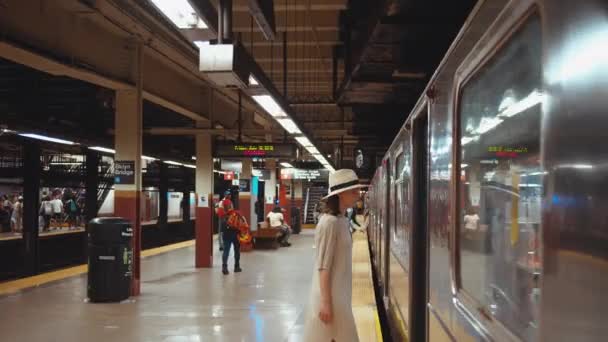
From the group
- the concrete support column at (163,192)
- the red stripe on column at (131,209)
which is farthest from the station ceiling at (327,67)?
the concrete support column at (163,192)

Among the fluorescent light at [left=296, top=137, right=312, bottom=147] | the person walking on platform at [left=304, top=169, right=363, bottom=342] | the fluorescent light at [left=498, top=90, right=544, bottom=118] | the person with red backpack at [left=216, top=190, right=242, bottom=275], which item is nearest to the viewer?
the fluorescent light at [left=498, top=90, right=544, bottom=118]

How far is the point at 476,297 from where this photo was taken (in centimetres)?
193

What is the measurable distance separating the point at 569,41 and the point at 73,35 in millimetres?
8312

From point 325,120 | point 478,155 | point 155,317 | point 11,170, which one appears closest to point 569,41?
point 478,155

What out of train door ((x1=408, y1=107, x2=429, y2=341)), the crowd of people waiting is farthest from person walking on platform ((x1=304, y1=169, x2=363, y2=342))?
the crowd of people waiting

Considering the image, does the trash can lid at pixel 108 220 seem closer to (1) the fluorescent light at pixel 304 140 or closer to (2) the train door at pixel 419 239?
(1) the fluorescent light at pixel 304 140

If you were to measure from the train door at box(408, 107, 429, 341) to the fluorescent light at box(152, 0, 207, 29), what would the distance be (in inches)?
73.3

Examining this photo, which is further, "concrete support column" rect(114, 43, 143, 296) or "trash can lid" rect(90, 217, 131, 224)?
"concrete support column" rect(114, 43, 143, 296)

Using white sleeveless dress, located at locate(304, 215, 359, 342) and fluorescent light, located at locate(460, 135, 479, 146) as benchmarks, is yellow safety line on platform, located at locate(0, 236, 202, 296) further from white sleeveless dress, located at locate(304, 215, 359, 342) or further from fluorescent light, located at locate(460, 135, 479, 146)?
fluorescent light, located at locate(460, 135, 479, 146)

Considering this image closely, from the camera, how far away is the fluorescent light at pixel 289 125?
30.7 ft

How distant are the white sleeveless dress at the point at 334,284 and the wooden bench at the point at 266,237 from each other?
16699 mm

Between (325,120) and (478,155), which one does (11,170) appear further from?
(478,155)

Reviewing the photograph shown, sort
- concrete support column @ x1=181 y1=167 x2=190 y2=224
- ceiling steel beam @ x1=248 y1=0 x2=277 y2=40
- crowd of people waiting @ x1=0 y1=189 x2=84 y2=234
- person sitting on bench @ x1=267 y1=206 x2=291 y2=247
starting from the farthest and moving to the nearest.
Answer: concrete support column @ x1=181 y1=167 x2=190 y2=224 < crowd of people waiting @ x1=0 y1=189 x2=84 y2=234 < person sitting on bench @ x1=267 y1=206 x2=291 y2=247 < ceiling steel beam @ x1=248 y1=0 x2=277 y2=40

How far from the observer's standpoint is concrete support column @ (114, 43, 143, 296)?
32.8ft
